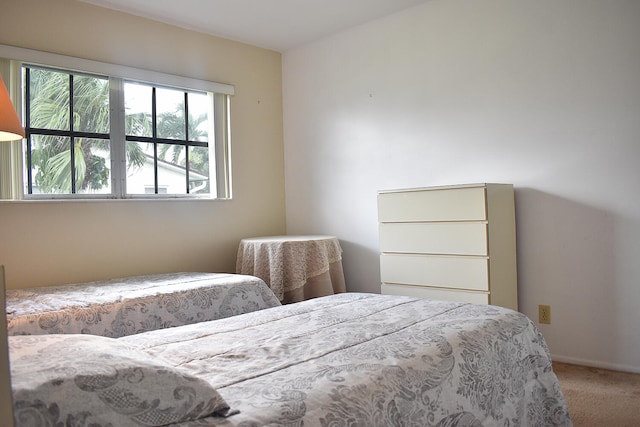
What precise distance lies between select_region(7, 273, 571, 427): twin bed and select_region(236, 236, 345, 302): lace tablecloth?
133cm

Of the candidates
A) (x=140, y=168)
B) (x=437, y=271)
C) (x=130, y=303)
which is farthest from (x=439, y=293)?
(x=140, y=168)

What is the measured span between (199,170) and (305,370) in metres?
3.03

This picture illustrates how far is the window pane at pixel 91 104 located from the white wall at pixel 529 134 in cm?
171

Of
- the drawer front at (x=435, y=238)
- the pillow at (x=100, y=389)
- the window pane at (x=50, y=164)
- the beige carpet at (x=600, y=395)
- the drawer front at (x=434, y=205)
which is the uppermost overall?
the window pane at (x=50, y=164)

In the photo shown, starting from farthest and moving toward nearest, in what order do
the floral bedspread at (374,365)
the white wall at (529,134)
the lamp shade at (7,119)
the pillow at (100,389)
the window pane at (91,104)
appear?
1. the window pane at (91,104)
2. the white wall at (529,134)
3. the lamp shade at (7,119)
4. the floral bedspread at (374,365)
5. the pillow at (100,389)

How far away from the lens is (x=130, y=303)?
246cm

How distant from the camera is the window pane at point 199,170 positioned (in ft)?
12.8

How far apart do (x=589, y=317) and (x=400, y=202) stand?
1225mm

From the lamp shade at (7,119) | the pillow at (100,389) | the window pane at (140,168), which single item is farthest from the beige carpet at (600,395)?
the window pane at (140,168)

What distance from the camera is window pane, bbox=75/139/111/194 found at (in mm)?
3303

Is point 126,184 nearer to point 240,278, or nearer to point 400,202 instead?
point 240,278

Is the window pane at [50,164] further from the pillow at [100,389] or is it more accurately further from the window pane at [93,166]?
the pillow at [100,389]

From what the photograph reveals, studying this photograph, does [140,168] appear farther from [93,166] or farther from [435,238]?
[435,238]

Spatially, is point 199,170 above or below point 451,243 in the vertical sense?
above
